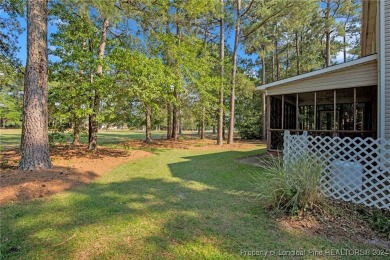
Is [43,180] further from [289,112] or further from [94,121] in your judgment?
[289,112]

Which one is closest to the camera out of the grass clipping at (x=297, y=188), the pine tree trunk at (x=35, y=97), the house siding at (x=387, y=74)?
the grass clipping at (x=297, y=188)

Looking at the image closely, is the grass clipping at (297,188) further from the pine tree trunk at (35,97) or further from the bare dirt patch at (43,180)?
the pine tree trunk at (35,97)

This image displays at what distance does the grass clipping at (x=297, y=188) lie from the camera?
3.39m

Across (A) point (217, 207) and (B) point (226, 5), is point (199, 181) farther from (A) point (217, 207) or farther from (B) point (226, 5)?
(B) point (226, 5)

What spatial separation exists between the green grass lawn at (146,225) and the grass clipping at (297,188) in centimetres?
33

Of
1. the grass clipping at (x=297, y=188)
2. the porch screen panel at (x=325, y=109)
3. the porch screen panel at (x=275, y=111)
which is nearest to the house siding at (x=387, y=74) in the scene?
the grass clipping at (x=297, y=188)

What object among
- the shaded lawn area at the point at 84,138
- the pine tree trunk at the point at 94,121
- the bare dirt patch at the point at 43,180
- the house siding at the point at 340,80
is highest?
the house siding at the point at 340,80

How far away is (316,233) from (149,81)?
711cm

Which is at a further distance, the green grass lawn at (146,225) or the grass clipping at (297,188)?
the grass clipping at (297,188)

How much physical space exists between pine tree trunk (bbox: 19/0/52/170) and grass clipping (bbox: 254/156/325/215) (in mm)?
5720

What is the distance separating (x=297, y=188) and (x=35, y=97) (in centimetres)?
638

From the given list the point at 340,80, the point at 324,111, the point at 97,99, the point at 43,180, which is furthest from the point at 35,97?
the point at 324,111

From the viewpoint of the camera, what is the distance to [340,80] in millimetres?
6648

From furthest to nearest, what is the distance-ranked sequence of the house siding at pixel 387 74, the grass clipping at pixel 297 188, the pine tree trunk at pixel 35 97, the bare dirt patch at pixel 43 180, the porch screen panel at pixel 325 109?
1. the porch screen panel at pixel 325 109
2. the pine tree trunk at pixel 35 97
3. the house siding at pixel 387 74
4. the bare dirt patch at pixel 43 180
5. the grass clipping at pixel 297 188
